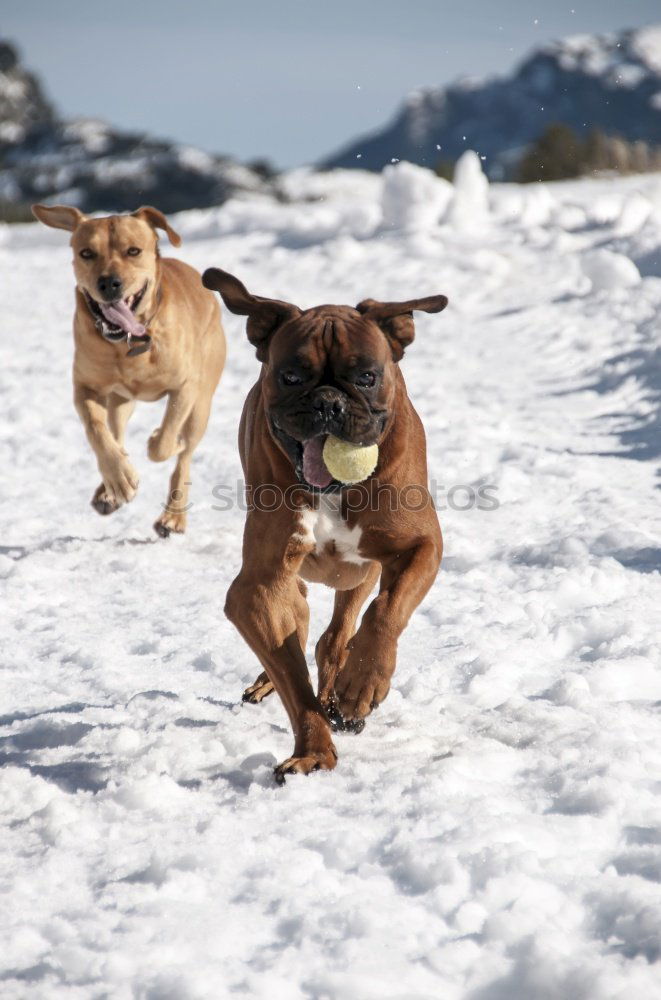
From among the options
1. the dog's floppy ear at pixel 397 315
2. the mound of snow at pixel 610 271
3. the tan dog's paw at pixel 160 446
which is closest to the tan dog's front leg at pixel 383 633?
the dog's floppy ear at pixel 397 315

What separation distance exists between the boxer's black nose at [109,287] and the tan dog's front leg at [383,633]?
9.92 feet

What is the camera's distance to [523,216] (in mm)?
15547

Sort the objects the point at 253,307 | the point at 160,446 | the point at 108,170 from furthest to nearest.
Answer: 1. the point at 108,170
2. the point at 160,446
3. the point at 253,307

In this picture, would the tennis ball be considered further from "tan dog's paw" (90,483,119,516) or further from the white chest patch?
"tan dog's paw" (90,483,119,516)

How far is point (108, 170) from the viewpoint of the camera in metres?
58.0

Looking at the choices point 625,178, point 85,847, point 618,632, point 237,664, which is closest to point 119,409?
point 237,664

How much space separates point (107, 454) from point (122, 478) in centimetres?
15

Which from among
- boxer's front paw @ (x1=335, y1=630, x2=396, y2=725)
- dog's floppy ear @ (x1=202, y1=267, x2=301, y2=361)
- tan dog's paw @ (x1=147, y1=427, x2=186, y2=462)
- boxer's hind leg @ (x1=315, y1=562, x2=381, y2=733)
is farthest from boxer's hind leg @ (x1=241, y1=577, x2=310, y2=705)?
tan dog's paw @ (x1=147, y1=427, x2=186, y2=462)

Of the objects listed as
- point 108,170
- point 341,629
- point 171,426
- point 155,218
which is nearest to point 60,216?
point 155,218

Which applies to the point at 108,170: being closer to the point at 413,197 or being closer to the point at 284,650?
the point at 413,197

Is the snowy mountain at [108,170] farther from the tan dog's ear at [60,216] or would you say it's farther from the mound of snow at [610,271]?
the tan dog's ear at [60,216]

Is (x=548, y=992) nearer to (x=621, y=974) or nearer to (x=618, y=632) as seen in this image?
(x=621, y=974)

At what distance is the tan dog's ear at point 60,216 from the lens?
6602mm

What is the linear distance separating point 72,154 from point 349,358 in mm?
64243
